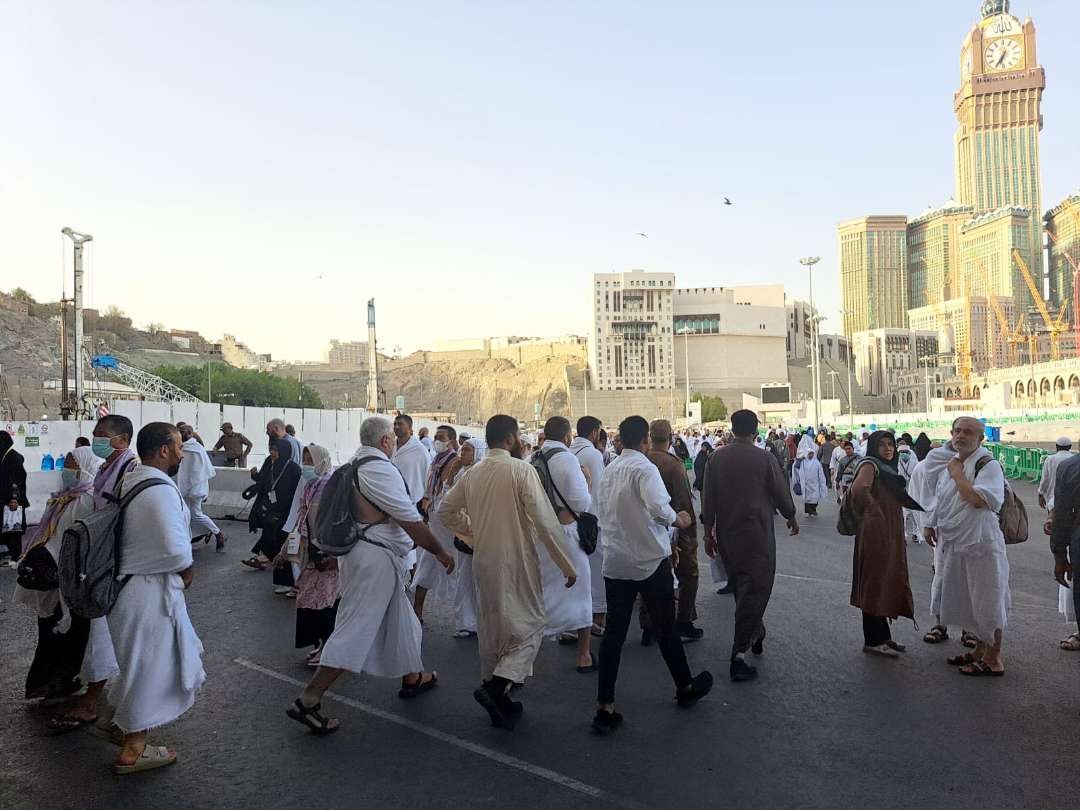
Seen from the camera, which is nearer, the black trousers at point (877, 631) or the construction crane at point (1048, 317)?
the black trousers at point (877, 631)

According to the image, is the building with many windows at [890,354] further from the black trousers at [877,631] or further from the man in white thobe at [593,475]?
the black trousers at [877,631]

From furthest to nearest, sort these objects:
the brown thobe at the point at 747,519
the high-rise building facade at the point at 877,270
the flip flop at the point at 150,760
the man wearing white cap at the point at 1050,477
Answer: the high-rise building facade at the point at 877,270 → the man wearing white cap at the point at 1050,477 → the brown thobe at the point at 747,519 → the flip flop at the point at 150,760

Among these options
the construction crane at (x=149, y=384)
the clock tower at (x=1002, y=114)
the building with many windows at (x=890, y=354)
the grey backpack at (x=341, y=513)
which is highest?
the clock tower at (x=1002, y=114)

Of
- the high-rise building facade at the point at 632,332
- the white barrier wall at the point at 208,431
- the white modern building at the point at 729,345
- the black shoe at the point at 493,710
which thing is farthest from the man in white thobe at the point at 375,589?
the white modern building at the point at 729,345

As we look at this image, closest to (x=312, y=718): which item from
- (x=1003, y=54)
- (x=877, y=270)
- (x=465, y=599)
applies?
(x=465, y=599)

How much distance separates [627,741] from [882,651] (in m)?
2.59

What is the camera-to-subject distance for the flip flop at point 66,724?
4.60 meters

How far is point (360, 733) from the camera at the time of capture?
14.7ft

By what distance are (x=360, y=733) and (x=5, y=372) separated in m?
71.9

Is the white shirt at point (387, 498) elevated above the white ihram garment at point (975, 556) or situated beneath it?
elevated above

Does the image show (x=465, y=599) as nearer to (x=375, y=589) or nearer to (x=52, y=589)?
(x=375, y=589)

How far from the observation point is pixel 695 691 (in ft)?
15.8

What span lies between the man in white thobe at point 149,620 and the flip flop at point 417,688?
1407 millimetres

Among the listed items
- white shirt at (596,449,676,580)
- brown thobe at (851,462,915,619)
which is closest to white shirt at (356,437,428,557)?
white shirt at (596,449,676,580)
